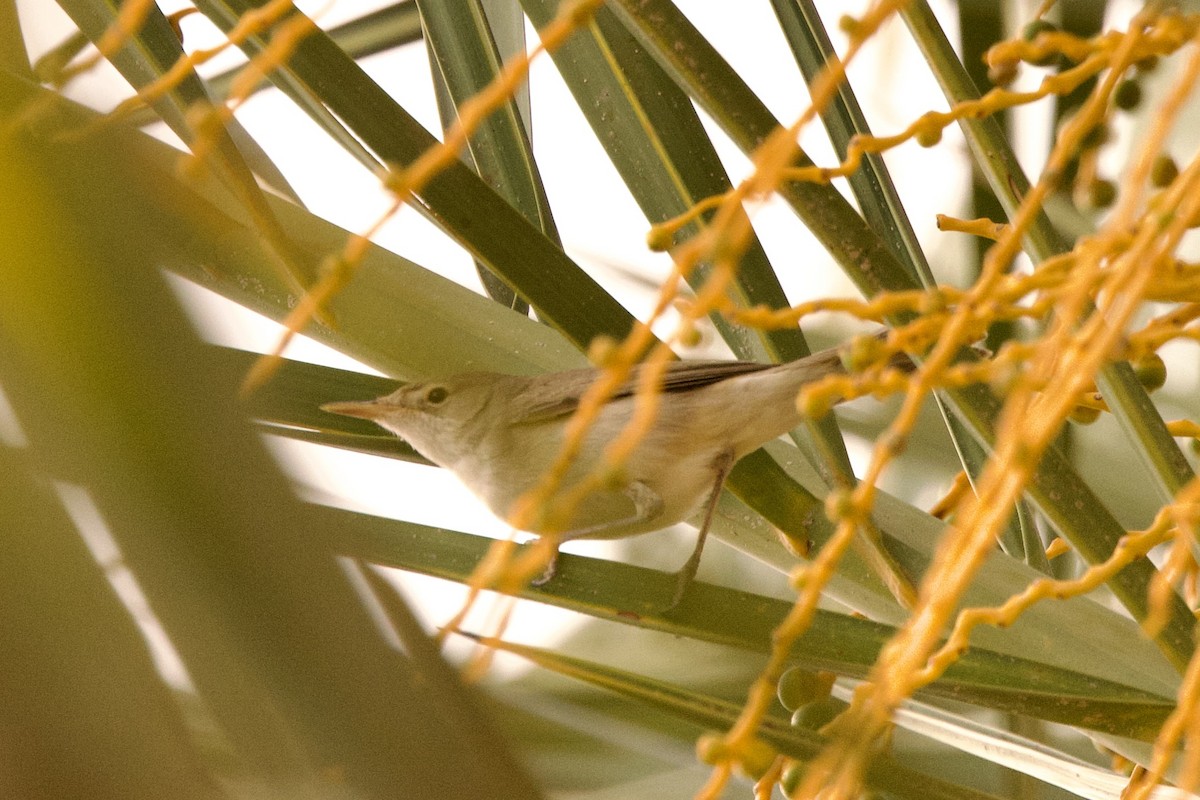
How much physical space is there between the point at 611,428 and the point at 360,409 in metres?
0.43

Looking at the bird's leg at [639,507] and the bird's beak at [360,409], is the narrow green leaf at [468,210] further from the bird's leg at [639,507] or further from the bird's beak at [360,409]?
the bird's leg at [639,507]

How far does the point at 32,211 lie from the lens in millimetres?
450

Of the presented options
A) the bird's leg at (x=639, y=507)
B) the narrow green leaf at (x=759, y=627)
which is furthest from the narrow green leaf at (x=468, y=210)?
the bird's leg at (x=639, y=507)

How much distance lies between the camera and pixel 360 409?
1657 millimetres

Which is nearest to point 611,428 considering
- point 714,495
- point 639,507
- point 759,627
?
point 639,507

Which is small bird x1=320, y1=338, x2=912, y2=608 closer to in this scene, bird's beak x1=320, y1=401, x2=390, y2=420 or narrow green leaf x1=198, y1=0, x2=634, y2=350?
bird's beak x1=320, y1=401, x2=390, y2=420

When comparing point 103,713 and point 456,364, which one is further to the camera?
point 456,364

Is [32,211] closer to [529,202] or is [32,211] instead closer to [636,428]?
[636,428]

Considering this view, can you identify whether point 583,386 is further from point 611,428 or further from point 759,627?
point 759,627

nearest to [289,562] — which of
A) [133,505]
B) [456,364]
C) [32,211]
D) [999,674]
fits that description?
[133,505]

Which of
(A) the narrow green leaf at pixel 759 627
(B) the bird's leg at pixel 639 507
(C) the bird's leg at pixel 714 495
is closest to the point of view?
(A) the narrow green leaf at pixel 759 627

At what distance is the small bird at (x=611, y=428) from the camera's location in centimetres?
167

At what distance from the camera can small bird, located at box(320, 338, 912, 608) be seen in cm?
167

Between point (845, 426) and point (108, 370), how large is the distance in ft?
6.59
